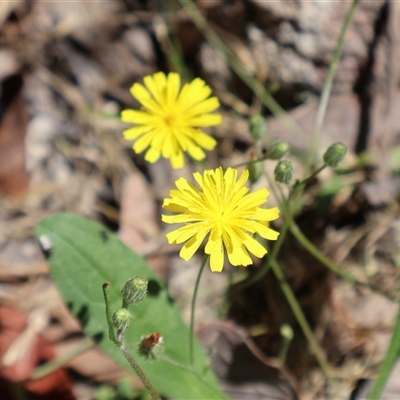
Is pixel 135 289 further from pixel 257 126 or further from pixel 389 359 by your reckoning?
pixel 389 359

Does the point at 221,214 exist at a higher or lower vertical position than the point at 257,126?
lower

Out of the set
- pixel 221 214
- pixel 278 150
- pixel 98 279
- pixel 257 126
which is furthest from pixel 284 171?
pixel 98 279

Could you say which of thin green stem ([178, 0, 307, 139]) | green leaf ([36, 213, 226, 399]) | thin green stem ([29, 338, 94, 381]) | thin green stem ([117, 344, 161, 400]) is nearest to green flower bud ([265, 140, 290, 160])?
green leaf ([36, 213, 226, 399])

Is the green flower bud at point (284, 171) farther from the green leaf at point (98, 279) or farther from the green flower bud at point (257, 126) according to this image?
the green leaf at point (98, 279)

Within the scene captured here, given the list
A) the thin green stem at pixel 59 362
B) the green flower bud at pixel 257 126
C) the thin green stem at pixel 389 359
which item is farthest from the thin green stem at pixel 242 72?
the thin green stem at pixel 59 362

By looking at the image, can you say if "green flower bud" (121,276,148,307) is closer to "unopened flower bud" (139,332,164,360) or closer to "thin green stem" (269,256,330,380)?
"unopened flower bud" (139,332,164,360)

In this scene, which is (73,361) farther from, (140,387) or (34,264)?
(34,264)

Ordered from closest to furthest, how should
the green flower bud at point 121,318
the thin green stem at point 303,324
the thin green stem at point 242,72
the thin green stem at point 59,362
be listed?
the green flower bud at point 121,318 → the thin green stem at point 303,324 → the thin green stem at point 59,362 → the thin green stem at point 242,72

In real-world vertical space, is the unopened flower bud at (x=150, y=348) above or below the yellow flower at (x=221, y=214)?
below
